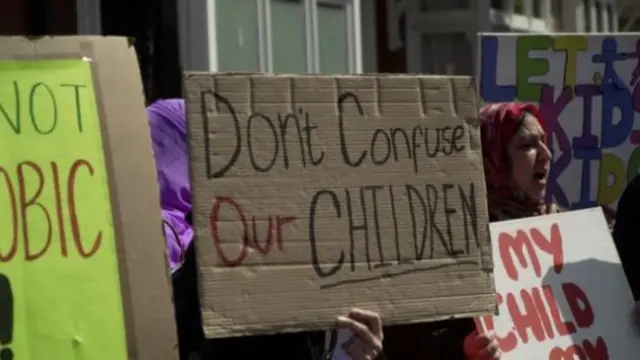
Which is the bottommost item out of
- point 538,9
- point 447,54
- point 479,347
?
point 479,347

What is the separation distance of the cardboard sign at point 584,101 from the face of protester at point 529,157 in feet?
3.61

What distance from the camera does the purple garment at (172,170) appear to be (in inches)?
108

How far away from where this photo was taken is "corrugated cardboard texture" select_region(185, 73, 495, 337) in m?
2.41

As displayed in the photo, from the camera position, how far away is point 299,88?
251 cm

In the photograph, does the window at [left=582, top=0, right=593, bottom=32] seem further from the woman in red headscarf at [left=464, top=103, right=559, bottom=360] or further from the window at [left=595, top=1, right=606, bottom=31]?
the woman in red headscarf at [left=464, top=103, right=559, bottom=360]

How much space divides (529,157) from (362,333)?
3.31 ft

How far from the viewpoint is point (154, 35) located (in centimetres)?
552

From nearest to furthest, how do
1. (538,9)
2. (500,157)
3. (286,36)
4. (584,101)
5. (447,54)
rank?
1. (500,157)
2. (584,101)
3. (286,36)
4. (447,54)
5. (538,9)

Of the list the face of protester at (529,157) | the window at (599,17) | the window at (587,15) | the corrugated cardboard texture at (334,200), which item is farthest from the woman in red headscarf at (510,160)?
the window at (599,17)

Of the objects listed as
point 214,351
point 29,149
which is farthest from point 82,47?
point 214,351

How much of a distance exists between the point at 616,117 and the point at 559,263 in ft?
4.98

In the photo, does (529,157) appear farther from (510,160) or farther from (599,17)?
(599,17)

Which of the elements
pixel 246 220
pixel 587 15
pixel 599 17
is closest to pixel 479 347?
pixel 246 220

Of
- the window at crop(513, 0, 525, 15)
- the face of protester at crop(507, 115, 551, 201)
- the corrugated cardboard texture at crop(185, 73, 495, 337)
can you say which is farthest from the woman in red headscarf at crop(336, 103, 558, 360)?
the window at crop(513, 0, 525, 15)
